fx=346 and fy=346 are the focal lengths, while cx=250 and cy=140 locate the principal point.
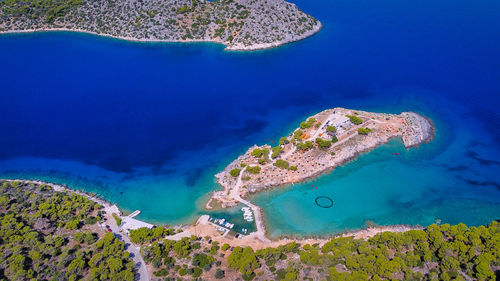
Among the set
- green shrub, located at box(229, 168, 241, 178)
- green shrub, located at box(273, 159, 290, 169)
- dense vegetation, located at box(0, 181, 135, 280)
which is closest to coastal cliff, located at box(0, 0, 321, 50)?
green shrub, located at box(273, 159, 290, 169)

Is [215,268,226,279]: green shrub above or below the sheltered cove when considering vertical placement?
below

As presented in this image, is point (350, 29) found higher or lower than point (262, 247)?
higher

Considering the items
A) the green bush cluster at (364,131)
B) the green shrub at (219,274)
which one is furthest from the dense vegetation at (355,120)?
the green shrub at (219,274)

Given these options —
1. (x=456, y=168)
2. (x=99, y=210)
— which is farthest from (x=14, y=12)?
(x=456, y=168)

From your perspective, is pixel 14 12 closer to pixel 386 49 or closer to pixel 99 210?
pixel 99 210

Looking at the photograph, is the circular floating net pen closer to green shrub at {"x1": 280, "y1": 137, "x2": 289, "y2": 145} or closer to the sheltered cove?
the sheltered cove

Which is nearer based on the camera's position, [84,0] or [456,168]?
[456,168]
